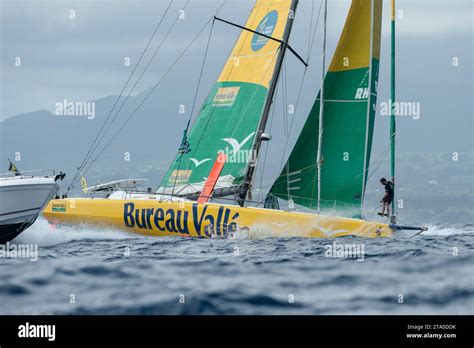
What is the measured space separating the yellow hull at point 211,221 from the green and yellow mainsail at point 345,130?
2198mm

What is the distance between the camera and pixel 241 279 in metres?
12.6

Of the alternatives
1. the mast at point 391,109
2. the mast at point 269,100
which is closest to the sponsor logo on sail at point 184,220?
the mast at point 269,100

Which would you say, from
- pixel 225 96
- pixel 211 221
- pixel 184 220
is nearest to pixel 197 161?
pixel 225 96

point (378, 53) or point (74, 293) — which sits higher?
point (378, 53)

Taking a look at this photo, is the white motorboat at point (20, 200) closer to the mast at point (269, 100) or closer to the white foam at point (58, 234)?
the white foam at point (58, 234)

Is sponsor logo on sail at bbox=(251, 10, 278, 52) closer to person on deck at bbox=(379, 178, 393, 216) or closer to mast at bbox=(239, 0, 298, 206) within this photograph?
mast at bbox=(239, 0, 298, 206)

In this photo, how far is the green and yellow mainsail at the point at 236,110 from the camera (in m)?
23.9

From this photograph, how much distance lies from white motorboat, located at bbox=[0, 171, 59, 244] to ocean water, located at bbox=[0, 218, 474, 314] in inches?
47.7

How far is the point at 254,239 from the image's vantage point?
67.3 ft

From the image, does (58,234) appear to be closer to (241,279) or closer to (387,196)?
(387,196)

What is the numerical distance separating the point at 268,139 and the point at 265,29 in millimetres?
3692
